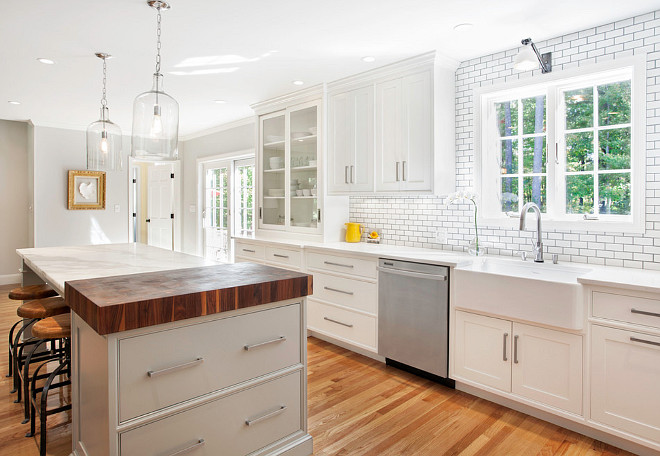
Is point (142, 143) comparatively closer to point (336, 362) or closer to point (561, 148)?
point (336, 362)

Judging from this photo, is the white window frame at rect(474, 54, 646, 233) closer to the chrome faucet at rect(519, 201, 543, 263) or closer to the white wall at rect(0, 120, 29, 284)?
the chrome faucet at rect(519, 201, 543, 263)

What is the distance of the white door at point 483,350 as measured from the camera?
2.54 metres

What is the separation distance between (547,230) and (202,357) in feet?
8.19

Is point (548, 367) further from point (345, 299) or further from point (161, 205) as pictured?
point (161, 205)

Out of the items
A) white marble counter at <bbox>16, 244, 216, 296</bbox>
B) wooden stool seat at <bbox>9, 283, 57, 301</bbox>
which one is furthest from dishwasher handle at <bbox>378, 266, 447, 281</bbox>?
wooden stool seat at <bbox>9, 283, 57, 301</bbox>

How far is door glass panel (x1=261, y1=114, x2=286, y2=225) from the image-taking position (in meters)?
4.53

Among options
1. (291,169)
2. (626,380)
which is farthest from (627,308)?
(291,169)

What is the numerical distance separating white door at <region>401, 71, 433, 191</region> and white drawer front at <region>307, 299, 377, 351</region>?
3.79 feet

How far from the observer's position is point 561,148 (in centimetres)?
293

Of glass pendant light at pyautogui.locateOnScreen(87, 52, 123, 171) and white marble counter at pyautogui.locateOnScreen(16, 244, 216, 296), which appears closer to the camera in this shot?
white marble counter at pyautogui.locateOnScreen(16, 244, 216, 296)

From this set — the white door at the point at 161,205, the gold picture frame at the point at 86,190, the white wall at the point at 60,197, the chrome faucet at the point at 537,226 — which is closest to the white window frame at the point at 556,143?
the chrome faucet at the point at 537,226

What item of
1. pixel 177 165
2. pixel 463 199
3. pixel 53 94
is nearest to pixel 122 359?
pixel 463 199

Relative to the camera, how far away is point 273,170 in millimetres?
4645

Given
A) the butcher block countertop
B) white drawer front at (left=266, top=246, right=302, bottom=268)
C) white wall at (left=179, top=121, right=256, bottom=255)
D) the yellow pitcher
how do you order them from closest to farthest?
the butcher block countertop → white drawer front at (left=266, top=246, right=302, bottom=268) → the yellow pitcher → white wall at (left=179, top=121, right=256, bottom=255)
